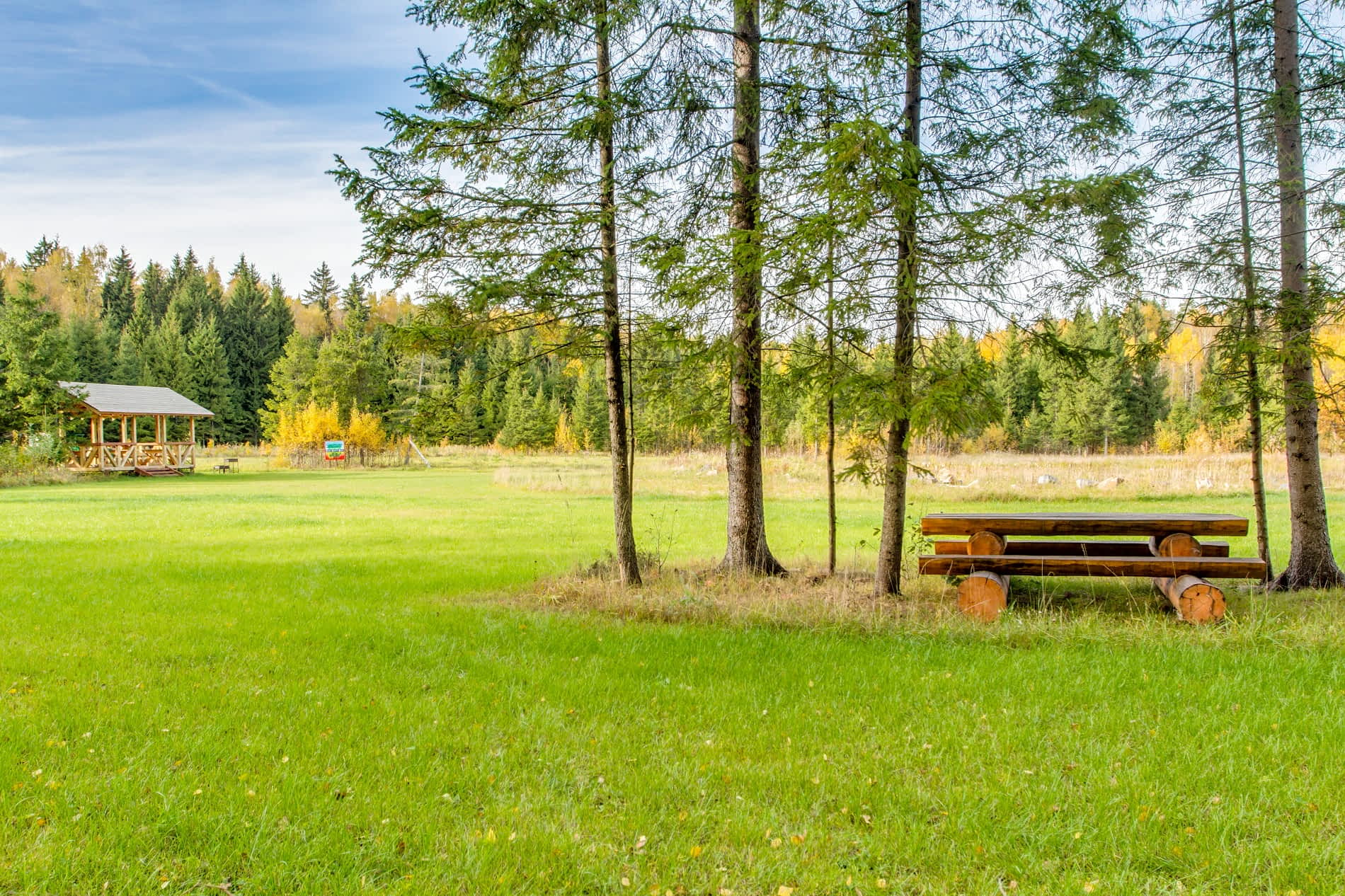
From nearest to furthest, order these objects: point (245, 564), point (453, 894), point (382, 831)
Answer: point (453, 894)
point (382, 831)
point (245, 564)

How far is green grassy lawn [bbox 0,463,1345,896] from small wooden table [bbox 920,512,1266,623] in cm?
29

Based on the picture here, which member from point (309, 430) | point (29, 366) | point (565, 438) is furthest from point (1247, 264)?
point (565, 438)

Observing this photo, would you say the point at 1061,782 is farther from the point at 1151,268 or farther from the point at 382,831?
the point at 1151,268

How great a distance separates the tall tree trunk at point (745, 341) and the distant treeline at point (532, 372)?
0.69ft

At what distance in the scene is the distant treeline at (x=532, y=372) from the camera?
6.59 m

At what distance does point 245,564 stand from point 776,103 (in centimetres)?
769

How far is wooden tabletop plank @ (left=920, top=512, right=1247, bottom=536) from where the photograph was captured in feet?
21.2

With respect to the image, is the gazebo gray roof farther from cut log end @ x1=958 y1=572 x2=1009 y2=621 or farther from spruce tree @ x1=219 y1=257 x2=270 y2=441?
cut log end @ x1=958 y1=572 x2=1009 y2=621

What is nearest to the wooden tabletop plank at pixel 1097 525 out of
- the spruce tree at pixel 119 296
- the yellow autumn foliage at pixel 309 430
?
the yellow autumn foliage at pixel 309 430

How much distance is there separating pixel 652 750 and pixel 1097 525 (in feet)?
16.1

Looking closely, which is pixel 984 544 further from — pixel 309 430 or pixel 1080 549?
pixel 309 430

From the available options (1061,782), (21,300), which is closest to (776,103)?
(1061,782)

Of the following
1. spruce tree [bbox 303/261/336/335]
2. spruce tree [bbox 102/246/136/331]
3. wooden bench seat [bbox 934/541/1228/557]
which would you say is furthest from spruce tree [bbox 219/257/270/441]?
wooden bench seat [bbox 934/541/1228/557]

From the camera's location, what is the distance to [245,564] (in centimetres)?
884
